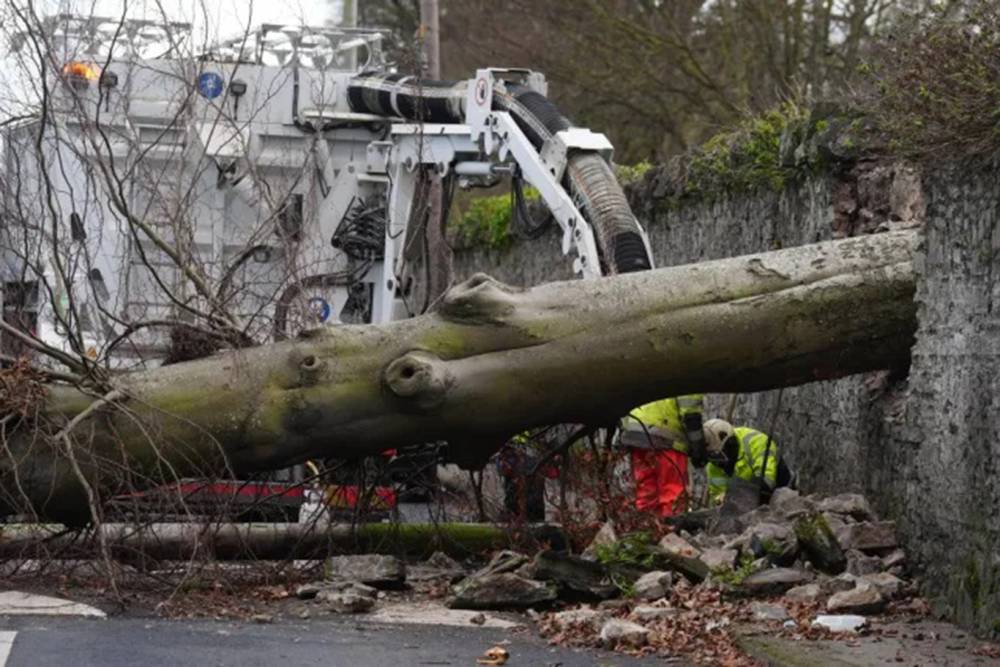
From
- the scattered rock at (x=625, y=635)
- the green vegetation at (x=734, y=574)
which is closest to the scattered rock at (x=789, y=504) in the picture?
the green vegetation at (x=734, y=574)

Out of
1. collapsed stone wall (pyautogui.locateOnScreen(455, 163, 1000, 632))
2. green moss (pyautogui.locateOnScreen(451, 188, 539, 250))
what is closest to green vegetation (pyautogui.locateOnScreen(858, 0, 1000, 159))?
collapsed stone wall (pyautogui.locateOnScreen(455, 163, 1000, 632))

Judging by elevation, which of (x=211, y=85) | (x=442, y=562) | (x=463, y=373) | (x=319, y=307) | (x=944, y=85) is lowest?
(x=442, y=562)

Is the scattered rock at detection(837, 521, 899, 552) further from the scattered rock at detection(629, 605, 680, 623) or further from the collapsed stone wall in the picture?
the scattered rock at detection(629, 605, 680, 623)

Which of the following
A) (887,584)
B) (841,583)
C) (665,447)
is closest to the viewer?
(887,584)

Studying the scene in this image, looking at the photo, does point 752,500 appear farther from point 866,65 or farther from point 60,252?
point 60,252

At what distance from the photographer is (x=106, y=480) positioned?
33.7 feet

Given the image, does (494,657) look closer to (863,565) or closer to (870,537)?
(863,565)

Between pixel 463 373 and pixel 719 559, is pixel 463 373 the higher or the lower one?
the higher one

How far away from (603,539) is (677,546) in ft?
1.32

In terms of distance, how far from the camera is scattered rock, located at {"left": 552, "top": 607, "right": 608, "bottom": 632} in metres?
9.53

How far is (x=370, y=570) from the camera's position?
36.1 ft

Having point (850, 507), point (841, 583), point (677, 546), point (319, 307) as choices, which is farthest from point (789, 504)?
point (319, 307)

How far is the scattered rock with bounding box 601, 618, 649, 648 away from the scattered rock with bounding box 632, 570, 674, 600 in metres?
1.03

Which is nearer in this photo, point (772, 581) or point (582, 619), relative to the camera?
point (582, 619)
